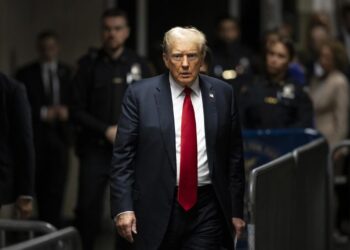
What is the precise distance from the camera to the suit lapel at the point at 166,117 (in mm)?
7414

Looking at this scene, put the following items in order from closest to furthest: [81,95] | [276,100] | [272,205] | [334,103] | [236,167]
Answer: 1. [236,167]
2. [272,205]
3. [81,95]
4. [276,100]
5. [334,103]

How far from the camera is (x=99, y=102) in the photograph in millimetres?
10398

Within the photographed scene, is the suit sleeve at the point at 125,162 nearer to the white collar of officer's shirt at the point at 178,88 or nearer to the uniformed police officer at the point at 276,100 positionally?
the white collar of officer's shirt at the point at 178,88

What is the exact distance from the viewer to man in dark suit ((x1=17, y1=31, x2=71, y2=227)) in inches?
481

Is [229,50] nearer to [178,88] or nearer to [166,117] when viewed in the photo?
[178,88]

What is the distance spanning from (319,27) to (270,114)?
437cm

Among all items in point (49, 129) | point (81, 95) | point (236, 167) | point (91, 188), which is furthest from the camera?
point (49, 129)

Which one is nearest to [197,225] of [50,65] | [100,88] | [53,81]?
[100,88]

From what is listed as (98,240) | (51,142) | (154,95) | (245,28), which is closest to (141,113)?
(154,95)

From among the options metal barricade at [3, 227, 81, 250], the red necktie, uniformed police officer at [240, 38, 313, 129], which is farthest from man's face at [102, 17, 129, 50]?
metal barricade at [3, 227, 81, 250]

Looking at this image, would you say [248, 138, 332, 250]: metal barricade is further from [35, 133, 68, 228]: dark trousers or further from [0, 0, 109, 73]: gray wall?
[0, 0, 109, 73]: gray wall

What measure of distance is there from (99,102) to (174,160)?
306 centimetres

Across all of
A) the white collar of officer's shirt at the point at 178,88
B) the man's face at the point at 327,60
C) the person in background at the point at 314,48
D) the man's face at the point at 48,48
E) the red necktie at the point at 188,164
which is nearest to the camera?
the red necktie at the point at 188,164

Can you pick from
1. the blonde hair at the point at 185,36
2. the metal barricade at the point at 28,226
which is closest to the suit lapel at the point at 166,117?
the blonde hair at the point at 185,36
